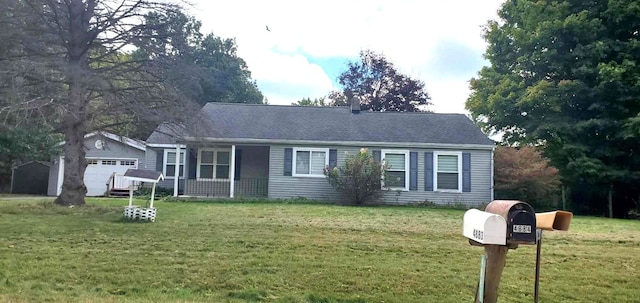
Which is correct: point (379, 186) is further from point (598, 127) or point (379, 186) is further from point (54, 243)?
point (54, 243)

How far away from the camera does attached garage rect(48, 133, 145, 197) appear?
2262 centimetres

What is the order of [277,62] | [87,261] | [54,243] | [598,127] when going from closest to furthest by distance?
[87,261]
[54,243]
[598,127]
[277,62]

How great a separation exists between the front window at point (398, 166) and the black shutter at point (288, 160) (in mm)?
3552

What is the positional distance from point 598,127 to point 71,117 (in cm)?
1944

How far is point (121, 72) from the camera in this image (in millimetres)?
13828

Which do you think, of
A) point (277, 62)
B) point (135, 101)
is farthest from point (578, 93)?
point (135, 101)

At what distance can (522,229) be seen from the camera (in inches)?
141

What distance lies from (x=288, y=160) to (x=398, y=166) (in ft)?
13.9

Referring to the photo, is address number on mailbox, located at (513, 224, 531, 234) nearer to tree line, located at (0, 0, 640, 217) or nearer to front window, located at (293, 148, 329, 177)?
tree line, located at (0, 0, 640, 217)

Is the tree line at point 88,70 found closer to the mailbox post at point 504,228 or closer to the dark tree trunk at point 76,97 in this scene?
the dark tree trunk at point 76,97

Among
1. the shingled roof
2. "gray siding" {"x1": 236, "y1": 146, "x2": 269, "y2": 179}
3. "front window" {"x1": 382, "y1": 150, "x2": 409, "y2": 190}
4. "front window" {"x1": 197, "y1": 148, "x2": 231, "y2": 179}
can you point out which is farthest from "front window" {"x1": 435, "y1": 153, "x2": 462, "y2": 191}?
"front window" {"x1": 197, "y1": 148, "x2": 231, "y2": 179}

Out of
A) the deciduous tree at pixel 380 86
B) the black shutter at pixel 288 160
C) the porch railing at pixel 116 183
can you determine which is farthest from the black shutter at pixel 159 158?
the deciduous tree at pixel 380 86

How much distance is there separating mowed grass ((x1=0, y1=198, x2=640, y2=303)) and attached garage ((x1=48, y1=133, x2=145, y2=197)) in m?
12.7

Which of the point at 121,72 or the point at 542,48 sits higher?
the point at 542,48
